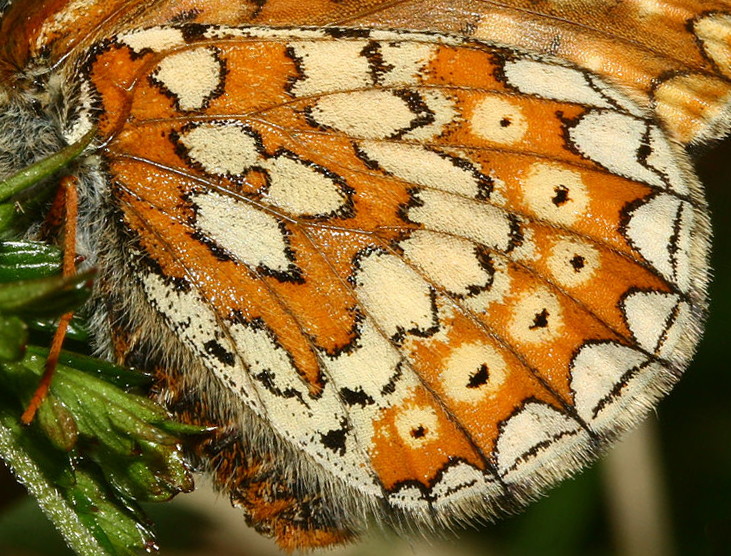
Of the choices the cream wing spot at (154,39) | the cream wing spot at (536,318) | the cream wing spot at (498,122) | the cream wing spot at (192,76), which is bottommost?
the cream wing spot at (536,318)

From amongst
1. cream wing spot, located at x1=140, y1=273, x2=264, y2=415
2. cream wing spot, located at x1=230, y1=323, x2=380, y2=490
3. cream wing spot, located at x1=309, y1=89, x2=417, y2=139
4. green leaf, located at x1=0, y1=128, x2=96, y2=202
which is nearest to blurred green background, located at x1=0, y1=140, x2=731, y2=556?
cream wing spot, located at x1=230, y1=323, x2=380, y2=490

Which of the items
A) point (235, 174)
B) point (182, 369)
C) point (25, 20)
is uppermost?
point (25, 20)

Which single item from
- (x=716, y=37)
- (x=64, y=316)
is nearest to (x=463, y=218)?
(x=716, y=37)

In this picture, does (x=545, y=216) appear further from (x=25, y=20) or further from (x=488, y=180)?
(x=25, y=20)

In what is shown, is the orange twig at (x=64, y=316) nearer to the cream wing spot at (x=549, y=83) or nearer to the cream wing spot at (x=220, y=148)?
the cream wing spot at (x=220, y=148)

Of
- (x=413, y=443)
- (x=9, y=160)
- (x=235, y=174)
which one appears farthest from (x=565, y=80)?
(x=9, y=160)

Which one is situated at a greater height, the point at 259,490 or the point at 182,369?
the point at 182,369

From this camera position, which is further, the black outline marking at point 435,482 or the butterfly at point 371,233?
the black outline marking at point 435,482

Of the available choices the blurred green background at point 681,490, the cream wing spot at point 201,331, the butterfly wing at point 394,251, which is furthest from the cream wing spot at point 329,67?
the blurred green background at point 681,490

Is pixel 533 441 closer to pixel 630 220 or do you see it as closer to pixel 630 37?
pixel 630 220
